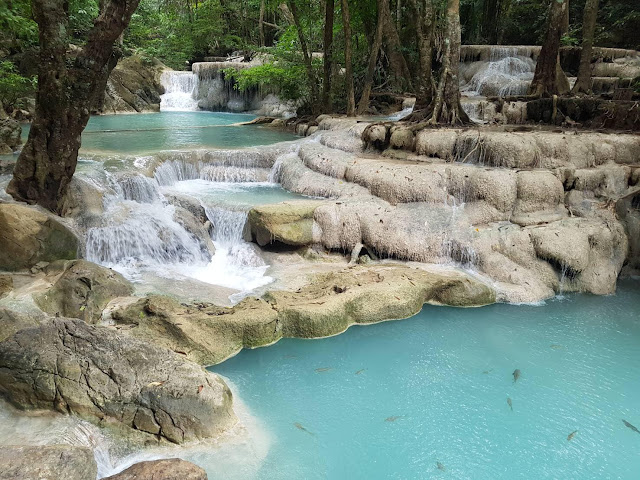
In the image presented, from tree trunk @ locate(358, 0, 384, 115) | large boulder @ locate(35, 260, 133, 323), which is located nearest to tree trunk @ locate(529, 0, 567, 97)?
tree trunk @ locate(358, 0, 384, 115)

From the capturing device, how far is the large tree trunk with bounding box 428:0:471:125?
9984 mm

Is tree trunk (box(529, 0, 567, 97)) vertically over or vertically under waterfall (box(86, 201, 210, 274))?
over

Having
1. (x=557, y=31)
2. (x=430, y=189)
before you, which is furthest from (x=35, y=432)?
(x=557, y=31)

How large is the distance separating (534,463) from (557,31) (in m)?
10.8

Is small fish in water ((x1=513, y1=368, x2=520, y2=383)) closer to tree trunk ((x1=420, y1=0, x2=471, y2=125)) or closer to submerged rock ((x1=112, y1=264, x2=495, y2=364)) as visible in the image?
submerged rock ((x1=112, y1=264, x2=495, y2=364))

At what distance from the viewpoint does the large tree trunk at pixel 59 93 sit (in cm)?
608

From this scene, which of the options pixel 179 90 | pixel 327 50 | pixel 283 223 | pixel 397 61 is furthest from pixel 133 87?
pixel 283 223

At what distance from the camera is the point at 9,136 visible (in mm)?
10430

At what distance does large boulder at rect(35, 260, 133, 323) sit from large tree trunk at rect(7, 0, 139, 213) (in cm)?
128

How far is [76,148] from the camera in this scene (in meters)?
6.85

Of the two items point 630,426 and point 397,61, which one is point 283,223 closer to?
point 630,426

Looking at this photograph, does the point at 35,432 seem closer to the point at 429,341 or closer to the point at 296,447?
the point at 296,447

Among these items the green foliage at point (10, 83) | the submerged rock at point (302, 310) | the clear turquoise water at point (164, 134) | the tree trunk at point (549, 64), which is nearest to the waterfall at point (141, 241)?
the submerged rock at point (302, 310)

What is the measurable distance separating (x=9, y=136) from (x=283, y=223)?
6731 millimetres
